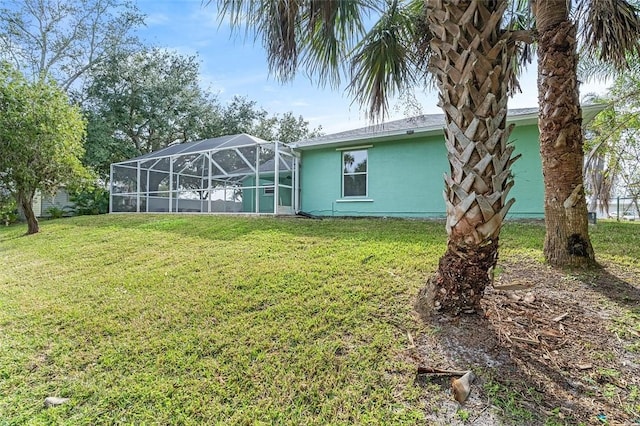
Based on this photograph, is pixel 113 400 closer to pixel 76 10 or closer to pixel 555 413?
pixel 555 413

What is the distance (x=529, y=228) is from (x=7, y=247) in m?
12.8

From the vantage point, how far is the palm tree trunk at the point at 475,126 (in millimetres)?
2621

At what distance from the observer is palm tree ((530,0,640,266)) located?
13.1 feet

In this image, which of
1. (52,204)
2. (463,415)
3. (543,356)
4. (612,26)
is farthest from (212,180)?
(463,415)

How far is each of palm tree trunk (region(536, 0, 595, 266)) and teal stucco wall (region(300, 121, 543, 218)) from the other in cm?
510

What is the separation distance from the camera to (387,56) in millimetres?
4578

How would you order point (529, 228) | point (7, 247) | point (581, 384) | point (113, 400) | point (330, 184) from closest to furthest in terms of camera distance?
1. point (581, 384)
2. point (113, 400)
3. point (529, 228)
4. point (7, 247)
5. point (330, 184)

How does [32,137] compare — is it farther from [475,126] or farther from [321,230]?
[475,126]

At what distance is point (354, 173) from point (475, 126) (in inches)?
339

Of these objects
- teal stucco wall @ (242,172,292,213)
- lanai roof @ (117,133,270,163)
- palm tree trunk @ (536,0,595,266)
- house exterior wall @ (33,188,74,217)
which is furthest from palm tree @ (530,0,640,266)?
house exterior wall @ (33,188,74,217)

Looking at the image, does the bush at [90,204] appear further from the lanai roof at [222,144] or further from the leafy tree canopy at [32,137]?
the leafy tree canopy at [32,137]

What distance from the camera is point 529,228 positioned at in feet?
23.2

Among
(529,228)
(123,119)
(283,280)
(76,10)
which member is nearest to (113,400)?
(283,280)

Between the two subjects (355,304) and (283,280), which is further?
(283,280)
